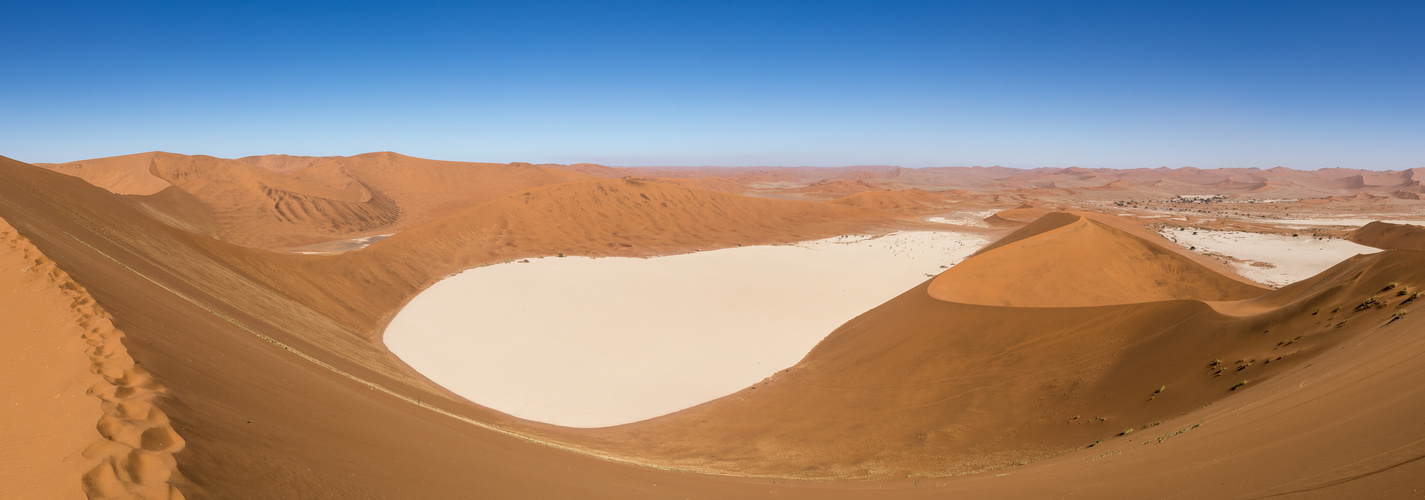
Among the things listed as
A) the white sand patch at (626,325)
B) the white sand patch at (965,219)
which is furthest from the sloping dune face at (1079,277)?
the white sand patch at (965,219)

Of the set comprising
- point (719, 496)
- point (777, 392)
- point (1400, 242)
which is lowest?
point (777, 392)

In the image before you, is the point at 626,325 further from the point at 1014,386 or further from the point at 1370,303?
the point at 1370,303

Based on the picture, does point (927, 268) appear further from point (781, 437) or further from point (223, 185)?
point (223, 185)

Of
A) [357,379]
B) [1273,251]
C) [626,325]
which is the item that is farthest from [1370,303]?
[1273,251]

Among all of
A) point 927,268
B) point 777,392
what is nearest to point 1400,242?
point 927,268

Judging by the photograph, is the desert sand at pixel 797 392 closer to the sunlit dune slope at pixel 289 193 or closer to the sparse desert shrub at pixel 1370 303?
the sparse desert shrub at pixel 1370 303

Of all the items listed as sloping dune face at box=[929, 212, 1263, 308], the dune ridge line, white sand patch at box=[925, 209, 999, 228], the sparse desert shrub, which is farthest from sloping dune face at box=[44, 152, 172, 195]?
white sand patch at box=[925, 209, 999, 228]

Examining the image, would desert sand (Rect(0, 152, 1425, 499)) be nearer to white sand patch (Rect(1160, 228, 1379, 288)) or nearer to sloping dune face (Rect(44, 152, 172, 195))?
white sand patch (Rect(1160, 228, 1379, 288))
